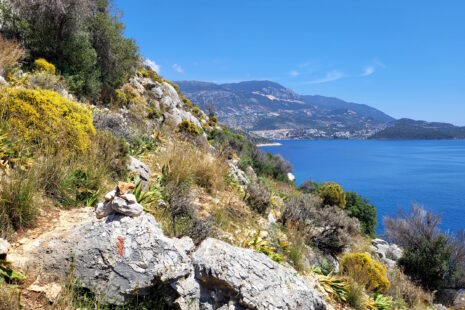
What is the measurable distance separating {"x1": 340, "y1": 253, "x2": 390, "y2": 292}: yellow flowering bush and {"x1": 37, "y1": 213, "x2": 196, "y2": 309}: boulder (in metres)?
5.06

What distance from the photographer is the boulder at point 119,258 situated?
2660 mm

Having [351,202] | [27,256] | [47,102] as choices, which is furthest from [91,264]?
[351,202]

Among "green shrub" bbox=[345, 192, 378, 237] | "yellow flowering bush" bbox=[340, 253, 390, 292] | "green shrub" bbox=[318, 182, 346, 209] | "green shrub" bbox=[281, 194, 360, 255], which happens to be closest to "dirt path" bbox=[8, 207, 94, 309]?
"green shrub" bbox=[281, 194, 360, 255]

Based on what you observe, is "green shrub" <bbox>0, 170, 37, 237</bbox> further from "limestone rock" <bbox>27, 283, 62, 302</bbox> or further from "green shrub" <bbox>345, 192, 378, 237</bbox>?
"green shrub" <bbox>345, 192, 378, 237</bbox>

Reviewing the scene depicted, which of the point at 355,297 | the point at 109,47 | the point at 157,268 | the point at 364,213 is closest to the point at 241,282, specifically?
the point at 157,268

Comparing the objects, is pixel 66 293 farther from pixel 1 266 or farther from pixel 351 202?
pixel 351 202

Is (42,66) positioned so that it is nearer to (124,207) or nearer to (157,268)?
(124,207)

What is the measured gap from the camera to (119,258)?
2812 millimetres

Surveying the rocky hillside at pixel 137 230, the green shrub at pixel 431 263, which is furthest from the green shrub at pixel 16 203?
the green shrub at pixel 431 263

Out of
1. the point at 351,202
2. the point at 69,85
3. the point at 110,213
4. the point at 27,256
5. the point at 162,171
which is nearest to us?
the point at 27,256

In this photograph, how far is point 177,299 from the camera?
297 cm

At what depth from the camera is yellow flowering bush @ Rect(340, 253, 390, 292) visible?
21.2 ft

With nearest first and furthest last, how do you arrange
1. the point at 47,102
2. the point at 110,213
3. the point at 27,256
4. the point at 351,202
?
the point at 27,256 < the point at 110,213 < the point at 47,102 < the point at 351,202

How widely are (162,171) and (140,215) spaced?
2936 millimetres
